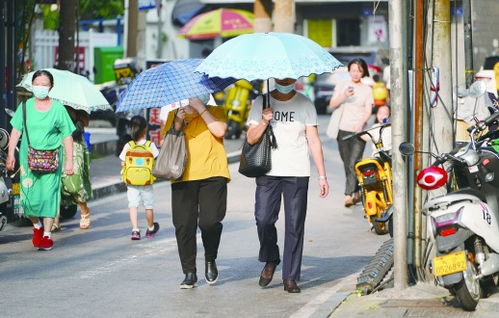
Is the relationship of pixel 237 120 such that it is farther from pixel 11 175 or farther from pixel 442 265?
pixel 442 265

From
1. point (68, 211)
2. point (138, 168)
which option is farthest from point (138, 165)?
point (68, 211)

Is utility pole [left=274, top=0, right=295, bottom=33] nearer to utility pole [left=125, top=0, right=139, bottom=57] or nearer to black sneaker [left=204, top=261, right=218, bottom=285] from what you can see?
utility pole [left=125, top=0, right=139, bottom=57]

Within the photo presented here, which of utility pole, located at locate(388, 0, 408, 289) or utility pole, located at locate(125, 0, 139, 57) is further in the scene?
utility pole, located at locate(125, 0, 139, 57)

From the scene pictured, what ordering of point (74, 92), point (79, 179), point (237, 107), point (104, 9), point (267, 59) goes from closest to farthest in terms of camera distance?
point (267, 59) → point (74, 92) → point (79, 179) → point (237, 107) → point (104, 9)

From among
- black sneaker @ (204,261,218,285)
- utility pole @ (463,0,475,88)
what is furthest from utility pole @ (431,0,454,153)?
utility pole @ (463,0,475,88)

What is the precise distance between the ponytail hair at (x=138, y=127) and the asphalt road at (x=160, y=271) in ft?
3.53

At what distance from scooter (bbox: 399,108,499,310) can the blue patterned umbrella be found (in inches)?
69.9

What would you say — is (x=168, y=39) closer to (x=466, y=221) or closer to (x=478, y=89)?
(x=478, y=89)

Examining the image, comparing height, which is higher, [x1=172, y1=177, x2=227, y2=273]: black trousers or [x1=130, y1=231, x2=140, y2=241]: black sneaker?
[x1=172, y1=177, x2=227, y2=273]: black trousers

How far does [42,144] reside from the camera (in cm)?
1288

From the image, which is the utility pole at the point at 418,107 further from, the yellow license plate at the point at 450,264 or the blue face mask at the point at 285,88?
the blue face mask at the point at 285,88

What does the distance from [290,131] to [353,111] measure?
6500mm

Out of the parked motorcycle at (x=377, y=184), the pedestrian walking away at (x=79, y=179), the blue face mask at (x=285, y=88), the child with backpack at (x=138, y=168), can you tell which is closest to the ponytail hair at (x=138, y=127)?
the child with backpack at (x=138, y=168)

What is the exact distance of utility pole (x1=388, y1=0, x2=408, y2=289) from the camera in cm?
955
